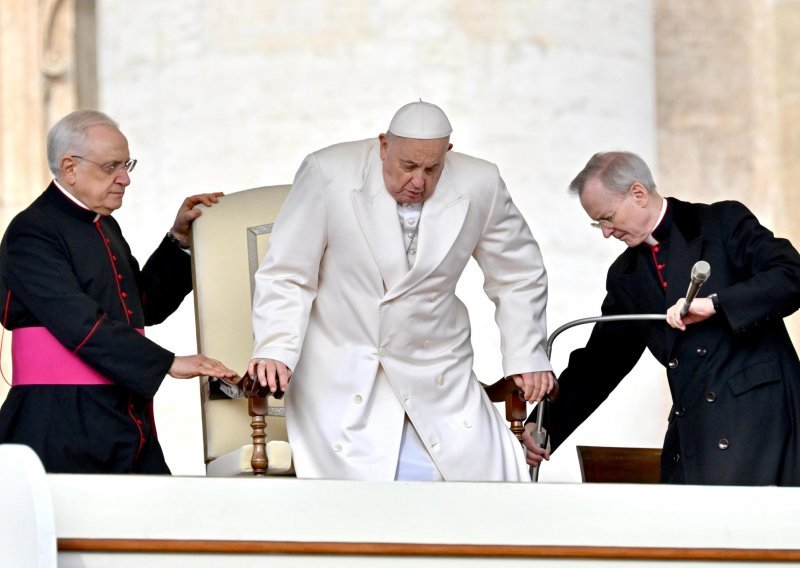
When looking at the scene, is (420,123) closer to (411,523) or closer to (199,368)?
(199,368)

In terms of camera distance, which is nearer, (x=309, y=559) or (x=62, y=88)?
(x=309, y=559)

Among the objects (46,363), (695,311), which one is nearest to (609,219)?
(695,311)

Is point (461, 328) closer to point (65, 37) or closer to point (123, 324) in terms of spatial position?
A: point (123, 324)

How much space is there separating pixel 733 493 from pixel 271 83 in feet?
13.3

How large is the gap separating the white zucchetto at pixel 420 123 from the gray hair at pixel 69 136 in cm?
82

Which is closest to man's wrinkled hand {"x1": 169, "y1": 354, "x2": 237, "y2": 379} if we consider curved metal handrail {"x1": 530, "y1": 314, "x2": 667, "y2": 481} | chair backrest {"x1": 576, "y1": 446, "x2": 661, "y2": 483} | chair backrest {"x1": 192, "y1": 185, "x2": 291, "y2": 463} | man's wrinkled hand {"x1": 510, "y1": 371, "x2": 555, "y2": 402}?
chair backrest {"x1": 192, "y1": 185, "x2": 291, "y2": 463}

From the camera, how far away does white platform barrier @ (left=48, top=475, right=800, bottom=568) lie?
170 inches

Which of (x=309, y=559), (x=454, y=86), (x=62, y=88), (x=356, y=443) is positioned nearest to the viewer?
(x=309, y=559)

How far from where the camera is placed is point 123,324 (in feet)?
16.4

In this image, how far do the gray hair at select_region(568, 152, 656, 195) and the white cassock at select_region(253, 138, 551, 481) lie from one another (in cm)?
35

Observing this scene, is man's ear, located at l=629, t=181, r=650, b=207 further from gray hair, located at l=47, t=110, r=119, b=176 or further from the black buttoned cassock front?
gray hair, located at l=47, t=110, r=119, b=176

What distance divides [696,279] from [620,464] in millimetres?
1436

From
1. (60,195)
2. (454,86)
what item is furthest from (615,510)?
(454,86)

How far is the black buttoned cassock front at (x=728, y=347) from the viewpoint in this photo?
5.00 metres
